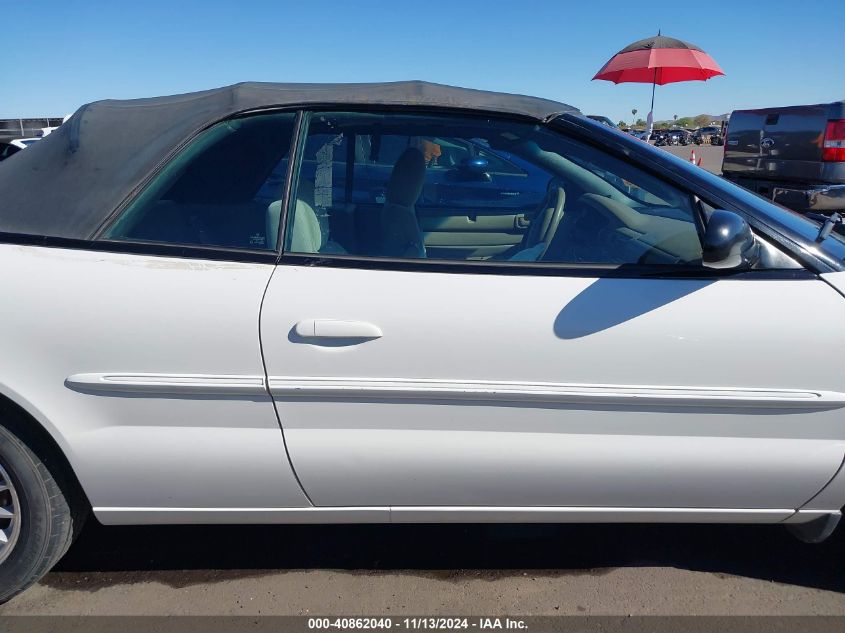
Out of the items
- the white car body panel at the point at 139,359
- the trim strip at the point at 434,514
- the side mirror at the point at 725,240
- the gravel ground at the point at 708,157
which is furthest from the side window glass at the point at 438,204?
the gravel ground at the point at 708,157

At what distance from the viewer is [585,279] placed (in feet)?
6.32

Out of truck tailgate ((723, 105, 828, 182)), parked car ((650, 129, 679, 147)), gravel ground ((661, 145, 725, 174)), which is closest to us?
truck tailgate ((723, 105, 828, 182))

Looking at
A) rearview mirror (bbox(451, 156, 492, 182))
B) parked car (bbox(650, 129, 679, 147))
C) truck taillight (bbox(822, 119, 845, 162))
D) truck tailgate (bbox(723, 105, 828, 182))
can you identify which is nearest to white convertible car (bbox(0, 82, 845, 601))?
rearview mirror (bbox(451, 156, 492, 182))

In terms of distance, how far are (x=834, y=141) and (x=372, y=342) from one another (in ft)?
19.7

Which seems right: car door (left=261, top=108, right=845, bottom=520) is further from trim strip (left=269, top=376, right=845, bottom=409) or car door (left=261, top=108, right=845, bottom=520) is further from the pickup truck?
the pickup truck

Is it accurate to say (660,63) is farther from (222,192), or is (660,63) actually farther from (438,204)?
(222,192)

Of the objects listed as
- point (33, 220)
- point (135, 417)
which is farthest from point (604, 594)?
point (33, 220)

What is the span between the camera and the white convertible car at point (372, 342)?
187 centimetres

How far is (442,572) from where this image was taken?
2363 mm

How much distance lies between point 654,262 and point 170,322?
1.39m

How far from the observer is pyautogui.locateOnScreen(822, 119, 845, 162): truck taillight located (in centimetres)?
609

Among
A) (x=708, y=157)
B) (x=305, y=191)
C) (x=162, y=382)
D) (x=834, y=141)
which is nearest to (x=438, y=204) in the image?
(x=305, y=191)

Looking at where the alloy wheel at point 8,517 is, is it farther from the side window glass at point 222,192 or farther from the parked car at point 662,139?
the parked car at point 662,139

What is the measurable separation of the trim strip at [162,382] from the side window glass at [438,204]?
41cm
